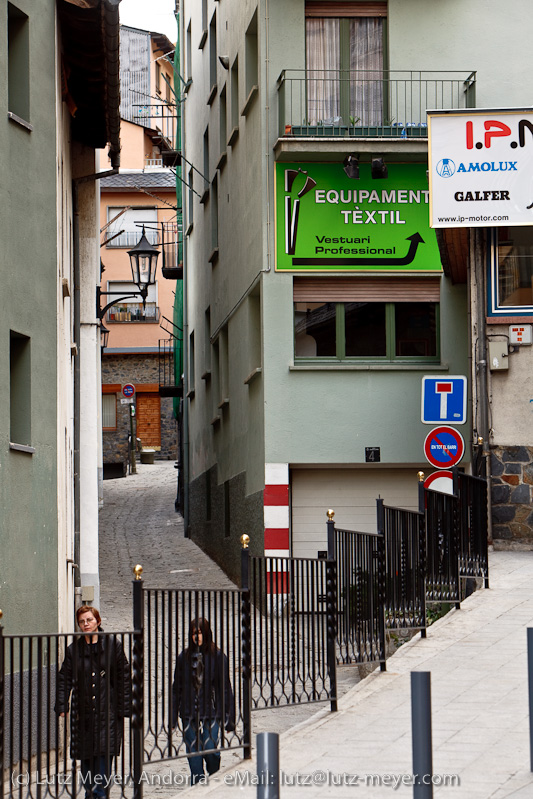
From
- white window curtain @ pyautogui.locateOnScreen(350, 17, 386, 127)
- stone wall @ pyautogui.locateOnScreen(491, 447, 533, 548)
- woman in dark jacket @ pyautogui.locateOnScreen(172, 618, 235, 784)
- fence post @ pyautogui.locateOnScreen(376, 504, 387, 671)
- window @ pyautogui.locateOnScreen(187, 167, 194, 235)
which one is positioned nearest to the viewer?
woman in dark jacket @ pyautogui.locateOnScreen(172, 618, 235, 784)

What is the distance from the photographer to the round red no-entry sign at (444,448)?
16.0 meters

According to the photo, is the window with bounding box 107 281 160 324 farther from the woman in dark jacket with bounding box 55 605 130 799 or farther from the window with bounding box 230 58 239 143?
the woman in dark jacket with bounding box 55 605 130 799

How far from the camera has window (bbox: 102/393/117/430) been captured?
190 feet

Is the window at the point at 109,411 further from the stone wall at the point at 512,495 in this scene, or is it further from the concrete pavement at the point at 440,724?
the concrete pavement at the point at 440,724

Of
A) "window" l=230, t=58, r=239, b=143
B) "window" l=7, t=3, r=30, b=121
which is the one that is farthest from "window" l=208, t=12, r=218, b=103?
"window" l=7, t=3, r=30, b=121

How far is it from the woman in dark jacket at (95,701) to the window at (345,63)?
45.2ft

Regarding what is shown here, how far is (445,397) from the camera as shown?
16.5m

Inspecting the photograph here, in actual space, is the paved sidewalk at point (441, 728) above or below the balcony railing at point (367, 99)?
below

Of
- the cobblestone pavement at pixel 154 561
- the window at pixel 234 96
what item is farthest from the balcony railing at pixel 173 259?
the window at pixel 234 96

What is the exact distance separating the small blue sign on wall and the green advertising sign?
4901 millimetres

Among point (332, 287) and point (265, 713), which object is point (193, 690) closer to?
point (265, 713)

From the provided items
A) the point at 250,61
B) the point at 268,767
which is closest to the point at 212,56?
the point at 250,61

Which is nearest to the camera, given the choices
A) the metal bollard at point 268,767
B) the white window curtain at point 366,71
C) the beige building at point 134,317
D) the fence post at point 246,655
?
the metal bollard at point 268,767

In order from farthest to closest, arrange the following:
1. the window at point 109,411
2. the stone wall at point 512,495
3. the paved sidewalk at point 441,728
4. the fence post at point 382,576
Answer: the window at point 109,411 < the stone wall at point 512,495 < the fence post at point 382,576 < the paved sidewalk at point 441,728
